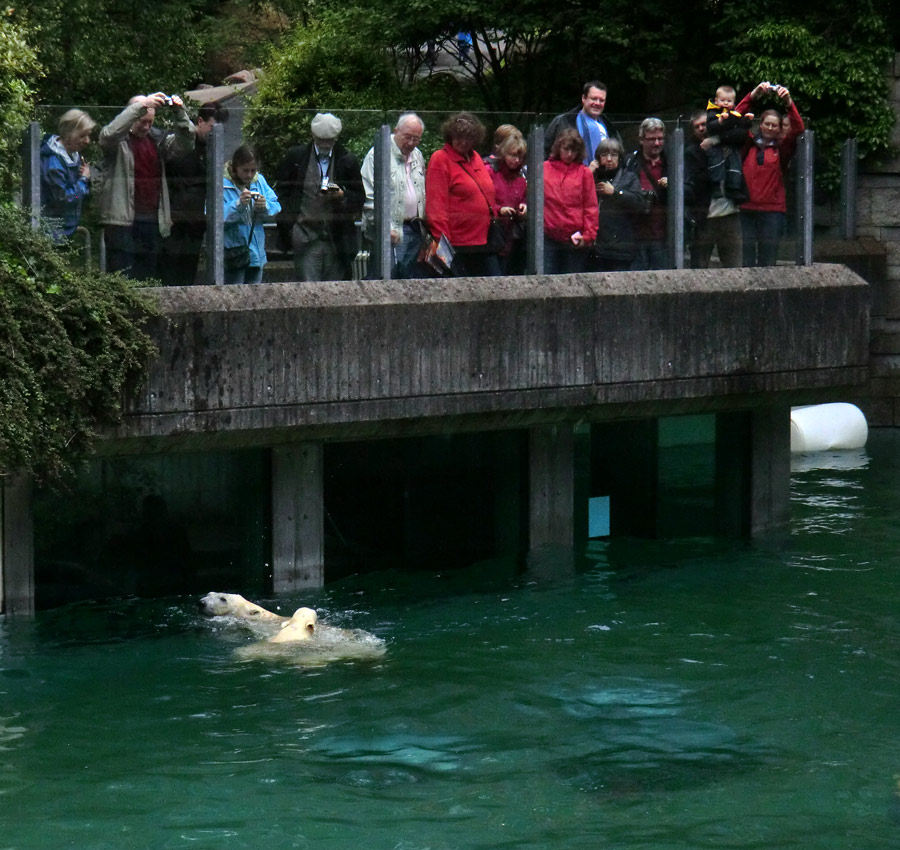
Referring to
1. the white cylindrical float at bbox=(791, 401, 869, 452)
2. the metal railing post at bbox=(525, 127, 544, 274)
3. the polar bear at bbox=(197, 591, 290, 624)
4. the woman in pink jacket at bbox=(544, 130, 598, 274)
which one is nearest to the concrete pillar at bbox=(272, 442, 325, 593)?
the polar bear at bbox=(197, 591, 290, 624)

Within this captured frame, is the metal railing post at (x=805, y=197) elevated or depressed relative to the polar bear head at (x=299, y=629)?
elevated

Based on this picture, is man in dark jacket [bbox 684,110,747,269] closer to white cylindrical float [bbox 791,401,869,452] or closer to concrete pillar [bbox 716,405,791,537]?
concrete pillar [bbox 716,405,791,537]

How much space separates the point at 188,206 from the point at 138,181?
0.40m

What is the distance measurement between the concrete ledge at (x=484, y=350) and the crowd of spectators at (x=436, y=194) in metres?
0.24

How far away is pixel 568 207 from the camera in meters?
12.2

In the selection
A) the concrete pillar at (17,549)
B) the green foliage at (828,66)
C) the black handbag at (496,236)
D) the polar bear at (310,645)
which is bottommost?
the polar bear at (310,645)

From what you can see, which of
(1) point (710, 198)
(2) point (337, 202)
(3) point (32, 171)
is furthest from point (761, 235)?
(3) point (32, 171)

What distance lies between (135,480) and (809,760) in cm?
529

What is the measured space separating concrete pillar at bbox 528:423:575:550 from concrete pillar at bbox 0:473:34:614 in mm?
3941

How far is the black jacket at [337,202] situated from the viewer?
431 inches

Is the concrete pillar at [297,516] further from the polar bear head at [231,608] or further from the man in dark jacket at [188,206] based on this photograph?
the man in dark jacket at [188,206]

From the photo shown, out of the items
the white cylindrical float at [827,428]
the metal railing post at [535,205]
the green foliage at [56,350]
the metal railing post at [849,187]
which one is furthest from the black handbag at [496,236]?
the white cylindrical float at [827,428]

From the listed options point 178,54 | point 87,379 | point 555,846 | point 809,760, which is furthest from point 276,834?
point 178,54

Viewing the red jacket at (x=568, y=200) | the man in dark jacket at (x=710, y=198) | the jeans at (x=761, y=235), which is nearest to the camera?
the red jacket at (x=568, y=200)
